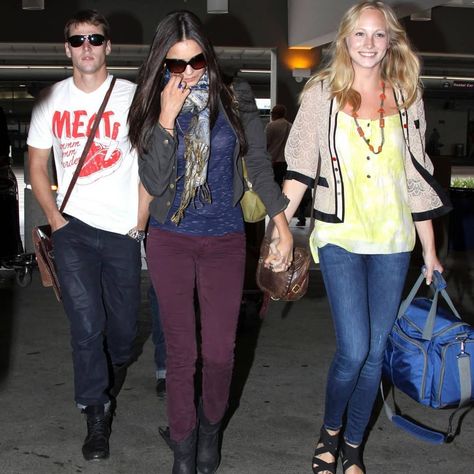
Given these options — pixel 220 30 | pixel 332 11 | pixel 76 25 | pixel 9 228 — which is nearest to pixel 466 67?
pixel 220 30

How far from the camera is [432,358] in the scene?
353 cm

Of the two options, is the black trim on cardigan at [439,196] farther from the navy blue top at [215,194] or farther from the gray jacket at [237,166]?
the navy blue top at [215,194]

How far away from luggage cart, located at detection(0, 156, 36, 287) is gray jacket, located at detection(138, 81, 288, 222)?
16.6 ft

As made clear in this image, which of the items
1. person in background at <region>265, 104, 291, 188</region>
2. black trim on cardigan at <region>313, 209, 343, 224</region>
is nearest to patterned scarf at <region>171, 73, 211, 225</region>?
black trim on cardigan at <region>313, 209, 343, 224</region>

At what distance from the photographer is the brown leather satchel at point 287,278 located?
346 cm

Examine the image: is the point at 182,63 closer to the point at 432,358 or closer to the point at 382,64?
the point at 382,64

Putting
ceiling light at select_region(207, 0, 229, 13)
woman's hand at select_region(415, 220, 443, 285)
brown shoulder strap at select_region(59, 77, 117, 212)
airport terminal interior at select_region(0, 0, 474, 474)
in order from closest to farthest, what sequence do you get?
woman's hand at select_region(415, 220, 443, 285), brown shoulder strap at select_region(59, 77, 117, 212), airport terminal interior at select_region(0, 0, 474, 474), ceiling light at select_region(207, 0, 229, 13)

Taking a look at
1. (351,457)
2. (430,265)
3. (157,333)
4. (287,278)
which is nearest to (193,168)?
(287,278)

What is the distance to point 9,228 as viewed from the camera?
822 cm

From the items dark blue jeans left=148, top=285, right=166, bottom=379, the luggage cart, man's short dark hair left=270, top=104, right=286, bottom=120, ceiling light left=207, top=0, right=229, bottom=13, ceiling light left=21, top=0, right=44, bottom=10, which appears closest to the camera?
dark blue jeans left=148, top=285, right=166, bottom=379

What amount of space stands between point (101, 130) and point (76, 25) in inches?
20.5

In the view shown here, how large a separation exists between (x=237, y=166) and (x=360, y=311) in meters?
0.78

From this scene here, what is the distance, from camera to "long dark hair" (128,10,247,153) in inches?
124

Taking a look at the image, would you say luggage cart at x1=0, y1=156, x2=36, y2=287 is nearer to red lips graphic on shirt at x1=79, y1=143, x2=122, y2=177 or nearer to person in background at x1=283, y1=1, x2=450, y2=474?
red lips graphic on shirt at x1=79, y1=143, x2=122, y2=177
